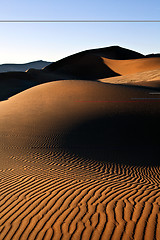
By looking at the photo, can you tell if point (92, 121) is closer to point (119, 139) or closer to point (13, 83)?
point (119, 139)

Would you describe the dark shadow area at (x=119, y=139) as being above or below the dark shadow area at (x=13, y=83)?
below

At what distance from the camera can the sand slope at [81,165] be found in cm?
458

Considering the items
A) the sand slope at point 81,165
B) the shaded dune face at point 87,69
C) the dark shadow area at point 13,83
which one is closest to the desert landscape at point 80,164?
the sand slope at point 81,165

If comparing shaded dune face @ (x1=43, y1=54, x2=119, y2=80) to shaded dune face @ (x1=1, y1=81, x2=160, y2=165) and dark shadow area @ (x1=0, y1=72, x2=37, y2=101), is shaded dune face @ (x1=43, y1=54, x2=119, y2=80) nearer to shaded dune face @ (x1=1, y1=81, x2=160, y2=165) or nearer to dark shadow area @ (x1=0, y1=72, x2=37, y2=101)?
dark shadow area @ (x1=0, y1=72, x2=37, y2=101)

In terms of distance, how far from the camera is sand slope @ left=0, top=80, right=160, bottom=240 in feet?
15.0

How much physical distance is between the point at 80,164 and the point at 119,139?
442cm

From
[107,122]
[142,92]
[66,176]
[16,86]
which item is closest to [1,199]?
[66,176]

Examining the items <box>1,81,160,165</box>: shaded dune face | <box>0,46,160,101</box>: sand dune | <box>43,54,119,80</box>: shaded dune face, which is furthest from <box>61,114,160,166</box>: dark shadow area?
<box>43,54,119,80</box>: shaded dune face

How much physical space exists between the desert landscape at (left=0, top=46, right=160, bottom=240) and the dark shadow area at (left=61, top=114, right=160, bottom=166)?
45 mm

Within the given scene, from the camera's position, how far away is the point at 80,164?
Answer: 9539mm

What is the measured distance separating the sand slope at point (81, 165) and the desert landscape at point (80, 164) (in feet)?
0.06

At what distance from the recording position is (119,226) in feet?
14.4

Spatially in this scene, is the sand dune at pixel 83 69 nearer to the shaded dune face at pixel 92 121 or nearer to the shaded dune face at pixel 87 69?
the shaded dune face at pixel 87 69

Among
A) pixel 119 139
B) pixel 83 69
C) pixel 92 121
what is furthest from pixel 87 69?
pixel 119 139
